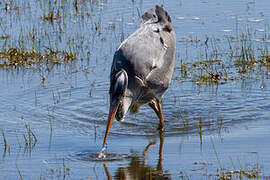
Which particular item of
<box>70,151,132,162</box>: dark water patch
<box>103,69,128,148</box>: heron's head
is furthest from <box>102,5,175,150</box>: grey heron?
<box>70,151,132,162</box>: dark water patch

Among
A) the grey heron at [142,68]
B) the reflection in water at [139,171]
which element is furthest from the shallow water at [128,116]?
the grey heron at [142,68]

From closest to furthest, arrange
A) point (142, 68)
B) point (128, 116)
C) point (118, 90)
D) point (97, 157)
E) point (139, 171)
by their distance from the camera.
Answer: point (139, 171) < point (118, 90) < point (97, 157) < point (142, 68) < point (128, 116)

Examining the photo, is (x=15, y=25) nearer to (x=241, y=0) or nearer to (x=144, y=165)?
(x=241, y=0)

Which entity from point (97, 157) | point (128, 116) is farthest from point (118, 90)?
point (128, 116)

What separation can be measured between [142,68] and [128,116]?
159 cm

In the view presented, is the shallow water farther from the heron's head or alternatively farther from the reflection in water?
the heron's head

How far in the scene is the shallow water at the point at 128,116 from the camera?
19.5 ft

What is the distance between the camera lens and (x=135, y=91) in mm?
6461

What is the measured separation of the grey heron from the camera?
239 inches

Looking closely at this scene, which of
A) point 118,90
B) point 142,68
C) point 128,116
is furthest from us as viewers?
point 128,116

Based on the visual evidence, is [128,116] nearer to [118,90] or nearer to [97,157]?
[97,157]

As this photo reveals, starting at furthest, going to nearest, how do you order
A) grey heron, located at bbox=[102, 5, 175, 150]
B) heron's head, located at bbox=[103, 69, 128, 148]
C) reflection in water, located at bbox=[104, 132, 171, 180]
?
grey heron, located at bbox=[102, 5, 175, 150] < heron's head, located at bbox=[103, 69, 128, 148] < reflection in water, located at bbox=[104, 132, 171, 180]

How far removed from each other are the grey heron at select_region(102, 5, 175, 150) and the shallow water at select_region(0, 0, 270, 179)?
0.49 m

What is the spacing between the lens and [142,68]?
255 inches
